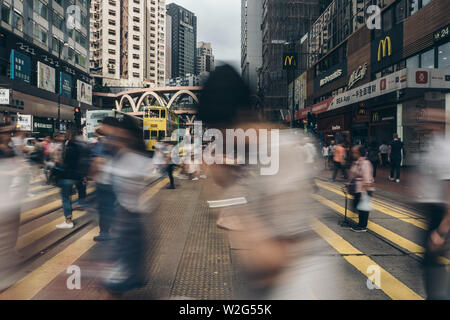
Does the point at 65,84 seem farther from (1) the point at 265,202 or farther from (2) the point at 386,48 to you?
(1) the point at 265,202

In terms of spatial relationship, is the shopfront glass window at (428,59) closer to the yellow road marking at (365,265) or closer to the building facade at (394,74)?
the building facade at (394,74)

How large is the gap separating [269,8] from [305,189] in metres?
64.7

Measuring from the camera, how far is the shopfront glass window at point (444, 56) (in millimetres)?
13438

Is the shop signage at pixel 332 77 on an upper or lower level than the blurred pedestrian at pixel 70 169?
upper

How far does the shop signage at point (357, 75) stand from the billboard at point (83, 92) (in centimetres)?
3614

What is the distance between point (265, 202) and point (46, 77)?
130 ft

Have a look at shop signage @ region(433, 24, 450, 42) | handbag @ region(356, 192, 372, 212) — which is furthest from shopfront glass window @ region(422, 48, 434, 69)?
handbag @ region(356, 192, 372, 212)

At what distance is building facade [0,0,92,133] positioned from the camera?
2745cm

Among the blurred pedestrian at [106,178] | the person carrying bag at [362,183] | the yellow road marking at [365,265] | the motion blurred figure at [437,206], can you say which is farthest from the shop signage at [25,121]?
the motion blurred figure at [437,206]

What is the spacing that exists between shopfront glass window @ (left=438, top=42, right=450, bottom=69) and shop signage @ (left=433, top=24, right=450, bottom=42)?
35cm
